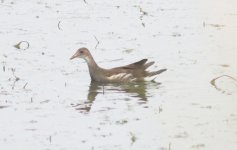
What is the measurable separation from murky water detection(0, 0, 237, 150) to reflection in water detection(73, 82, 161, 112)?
0.02 m

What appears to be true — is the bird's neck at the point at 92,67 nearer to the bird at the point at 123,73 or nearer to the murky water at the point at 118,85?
the bird at the point at 123,73

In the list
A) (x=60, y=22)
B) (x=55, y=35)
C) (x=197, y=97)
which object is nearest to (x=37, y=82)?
(x=197, y=97)

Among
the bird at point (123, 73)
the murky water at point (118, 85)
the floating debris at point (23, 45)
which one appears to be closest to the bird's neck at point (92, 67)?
the bird at point (123, 73)

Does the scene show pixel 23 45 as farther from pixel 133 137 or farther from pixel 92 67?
pixel 133 137

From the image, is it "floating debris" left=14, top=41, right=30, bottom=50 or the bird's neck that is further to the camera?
"floating debris" left=14, top=41, right=30, bottom=50

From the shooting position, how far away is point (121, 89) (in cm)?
1534

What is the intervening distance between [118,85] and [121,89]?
369 millimetres

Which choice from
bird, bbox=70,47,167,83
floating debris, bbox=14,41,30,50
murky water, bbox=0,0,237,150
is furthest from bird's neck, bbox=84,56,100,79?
Result: floating debris, bbox=14,41,30,50

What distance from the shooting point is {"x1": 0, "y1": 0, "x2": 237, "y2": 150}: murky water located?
38.6 ft

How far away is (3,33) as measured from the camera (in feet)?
63.1

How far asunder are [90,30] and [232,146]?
9.08m

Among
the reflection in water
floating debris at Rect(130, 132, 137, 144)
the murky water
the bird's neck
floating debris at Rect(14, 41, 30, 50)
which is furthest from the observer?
floating debris at Rect(14, 41, 30, 50)

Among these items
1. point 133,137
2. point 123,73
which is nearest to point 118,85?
point 123,73

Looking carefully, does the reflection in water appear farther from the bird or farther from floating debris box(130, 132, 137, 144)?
floating debris box(130, 132, 137, 144)
